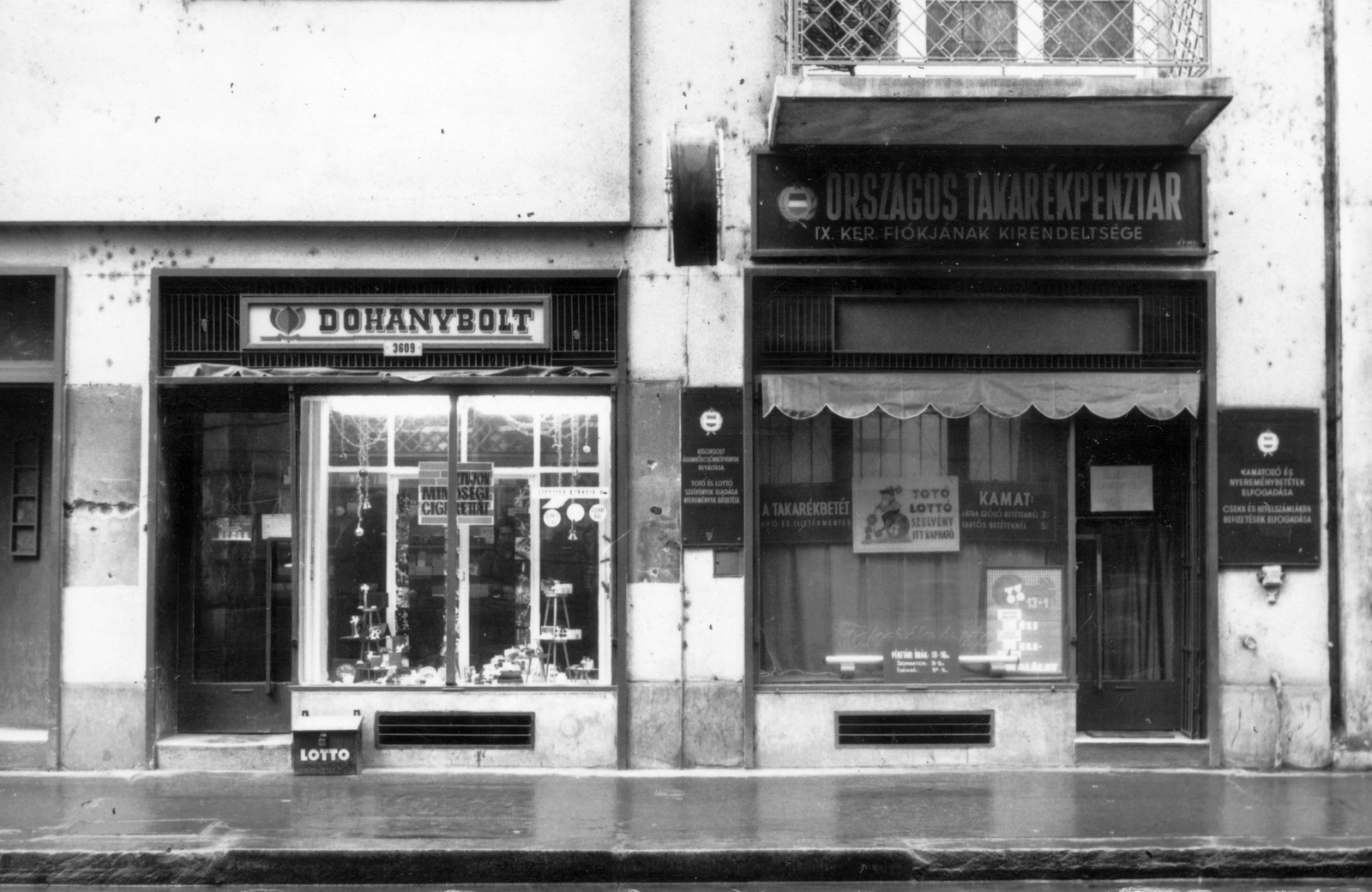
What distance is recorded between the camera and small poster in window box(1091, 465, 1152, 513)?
989 centimetres

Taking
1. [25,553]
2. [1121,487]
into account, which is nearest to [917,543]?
[1121,487]

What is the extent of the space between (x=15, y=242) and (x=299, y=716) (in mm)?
4277

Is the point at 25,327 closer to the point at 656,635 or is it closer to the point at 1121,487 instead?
the point at 656,635

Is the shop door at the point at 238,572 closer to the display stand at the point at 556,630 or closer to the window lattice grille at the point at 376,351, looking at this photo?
the window lattice grille at the point at 376,351

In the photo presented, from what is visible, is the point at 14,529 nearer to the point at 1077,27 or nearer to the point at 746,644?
the point at 746,644

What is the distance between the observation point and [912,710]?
9.41m

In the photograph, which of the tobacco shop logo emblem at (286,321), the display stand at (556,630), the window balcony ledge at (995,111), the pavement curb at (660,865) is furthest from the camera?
the display stand at (556,630)

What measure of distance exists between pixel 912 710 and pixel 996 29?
5.35m

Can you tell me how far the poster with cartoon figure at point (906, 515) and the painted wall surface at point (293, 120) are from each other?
2.94m

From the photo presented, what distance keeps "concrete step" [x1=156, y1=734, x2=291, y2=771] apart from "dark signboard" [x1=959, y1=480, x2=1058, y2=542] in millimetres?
5695

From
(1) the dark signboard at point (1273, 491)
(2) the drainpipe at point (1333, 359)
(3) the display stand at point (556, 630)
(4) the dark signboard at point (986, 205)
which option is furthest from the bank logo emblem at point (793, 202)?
(2) the drainpipe at point (1333, 359)

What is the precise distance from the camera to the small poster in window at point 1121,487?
989 cm

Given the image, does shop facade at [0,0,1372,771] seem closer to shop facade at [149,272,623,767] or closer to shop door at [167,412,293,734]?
shop facade at [149,272,623,767]

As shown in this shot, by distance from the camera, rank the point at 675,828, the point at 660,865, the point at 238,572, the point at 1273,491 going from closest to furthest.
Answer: the point at 660,865 → the point at 675,828 → the point at 1273,491 → the point at 238,572
